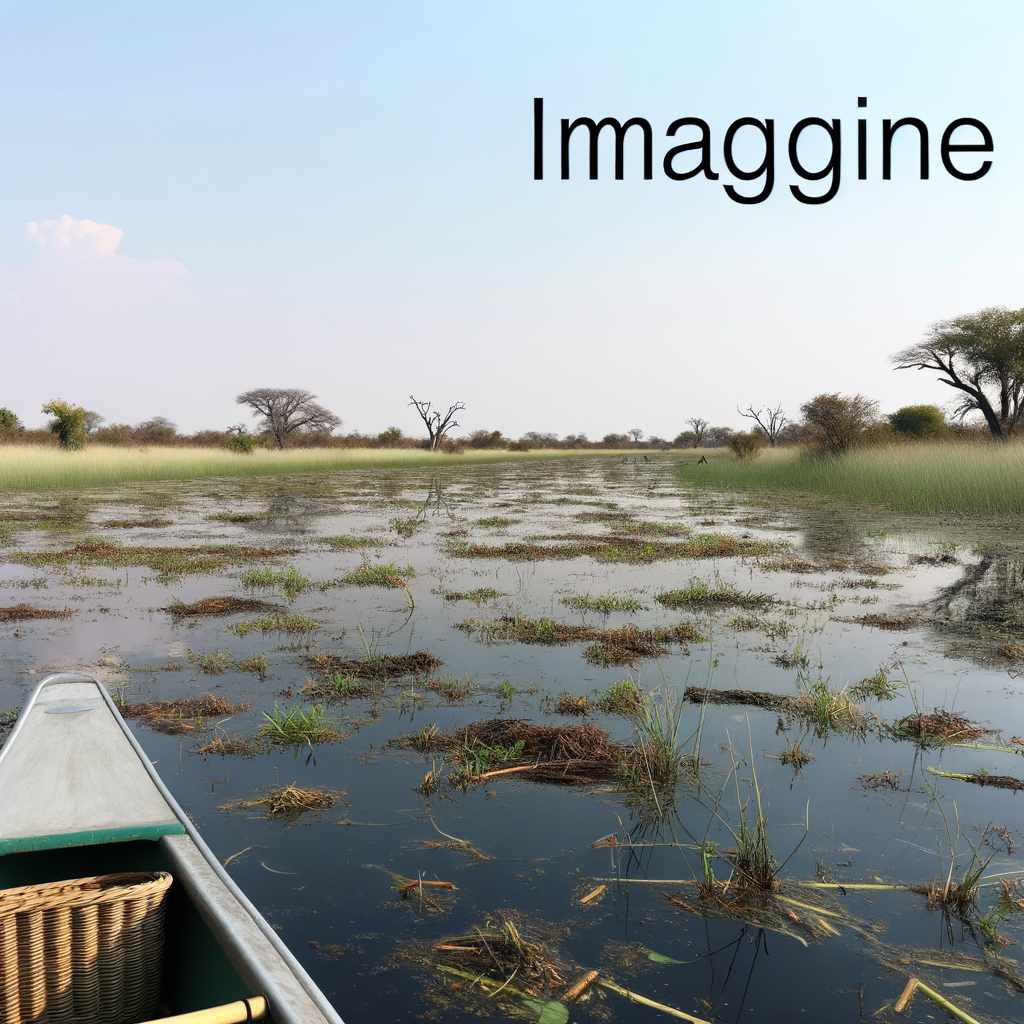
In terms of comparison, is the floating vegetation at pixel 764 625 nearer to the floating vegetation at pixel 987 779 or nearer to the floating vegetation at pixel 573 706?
the floating vegetation at pixel 573 706

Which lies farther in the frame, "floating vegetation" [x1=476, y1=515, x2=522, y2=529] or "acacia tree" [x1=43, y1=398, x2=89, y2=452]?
"acacia tree" [x1=43, y1=398, x2=89, y2=452]

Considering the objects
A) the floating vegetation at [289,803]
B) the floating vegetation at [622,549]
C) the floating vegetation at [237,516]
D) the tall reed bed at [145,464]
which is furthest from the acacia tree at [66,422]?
the floating vegetation at [289,803]

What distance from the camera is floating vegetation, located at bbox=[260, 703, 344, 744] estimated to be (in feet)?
15.1

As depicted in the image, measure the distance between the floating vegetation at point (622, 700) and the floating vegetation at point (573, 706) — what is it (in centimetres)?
9

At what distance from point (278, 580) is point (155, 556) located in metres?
2.88

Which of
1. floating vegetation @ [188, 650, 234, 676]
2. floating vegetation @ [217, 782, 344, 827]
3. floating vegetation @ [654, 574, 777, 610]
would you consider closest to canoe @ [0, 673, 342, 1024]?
floating vegetation @ [217, 782, 344, 827]

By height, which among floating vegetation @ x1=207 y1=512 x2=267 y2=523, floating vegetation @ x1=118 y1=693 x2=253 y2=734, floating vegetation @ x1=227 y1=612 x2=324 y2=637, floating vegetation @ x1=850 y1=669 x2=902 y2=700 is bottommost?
floating vegetation @ x1=850 y1=669 x2=902 y2=700

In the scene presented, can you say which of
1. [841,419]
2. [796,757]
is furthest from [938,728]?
[841,419]

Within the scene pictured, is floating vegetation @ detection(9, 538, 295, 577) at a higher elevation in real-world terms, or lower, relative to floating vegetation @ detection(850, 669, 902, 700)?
higher

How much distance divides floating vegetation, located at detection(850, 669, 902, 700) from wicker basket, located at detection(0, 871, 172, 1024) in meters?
4.70

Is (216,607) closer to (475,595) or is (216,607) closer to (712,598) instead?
(475,595)

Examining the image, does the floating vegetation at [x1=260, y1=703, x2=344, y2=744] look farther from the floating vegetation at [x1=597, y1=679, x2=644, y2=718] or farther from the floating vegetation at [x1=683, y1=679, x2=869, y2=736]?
the floating vegetation at [x1=683, y1=679, x2=869, y2=736]

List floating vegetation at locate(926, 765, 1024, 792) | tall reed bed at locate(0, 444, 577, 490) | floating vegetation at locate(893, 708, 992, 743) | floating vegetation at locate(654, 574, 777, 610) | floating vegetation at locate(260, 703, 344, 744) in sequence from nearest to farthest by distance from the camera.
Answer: floating vegetation at locate(926, 765, 1024, 792)
floating vegetation at locate(260, 703, 344, 744)
floating vegetation at locate(893, 708, 992, 743)
floating vegetation at locate(654, 574, 777, 610)
tall reed bed at locate(0, 444, 577, 490)

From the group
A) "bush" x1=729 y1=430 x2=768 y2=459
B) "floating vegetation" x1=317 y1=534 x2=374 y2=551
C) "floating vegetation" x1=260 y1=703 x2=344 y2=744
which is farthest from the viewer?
"bush" x1=729 y1=430 x2=768 y2=459
